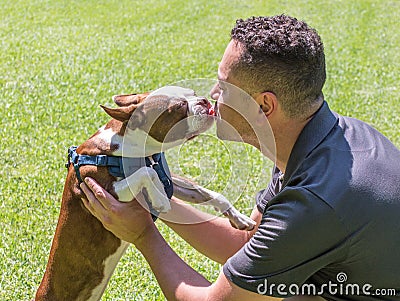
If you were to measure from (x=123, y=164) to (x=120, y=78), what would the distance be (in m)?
4.77

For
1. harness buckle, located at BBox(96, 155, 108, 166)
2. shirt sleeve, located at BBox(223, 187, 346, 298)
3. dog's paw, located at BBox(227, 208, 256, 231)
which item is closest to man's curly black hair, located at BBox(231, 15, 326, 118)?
shirt sleeve, located at BBox(223, 187, 346, 298)

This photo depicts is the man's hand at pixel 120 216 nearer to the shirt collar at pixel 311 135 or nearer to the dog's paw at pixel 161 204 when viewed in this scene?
the dog's paw at pixel 161 204

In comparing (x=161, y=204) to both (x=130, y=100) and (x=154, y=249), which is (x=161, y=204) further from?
(x=130, y=100)

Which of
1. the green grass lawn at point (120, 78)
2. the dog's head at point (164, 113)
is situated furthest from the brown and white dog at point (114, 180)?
the green grass lawn at point (120, 78)

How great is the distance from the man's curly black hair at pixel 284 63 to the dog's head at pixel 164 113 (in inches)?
21.8

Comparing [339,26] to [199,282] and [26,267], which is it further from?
[199,282]

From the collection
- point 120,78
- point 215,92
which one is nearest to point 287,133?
point 215,92

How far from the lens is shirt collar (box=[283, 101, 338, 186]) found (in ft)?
8.69

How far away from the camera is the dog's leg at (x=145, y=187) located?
125 inches

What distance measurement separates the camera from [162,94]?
3273 mm

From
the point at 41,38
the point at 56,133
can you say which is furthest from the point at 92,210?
the point at 41,38

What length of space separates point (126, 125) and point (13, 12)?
8193 mm

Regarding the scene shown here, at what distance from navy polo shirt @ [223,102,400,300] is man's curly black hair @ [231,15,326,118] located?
114 millimetres
